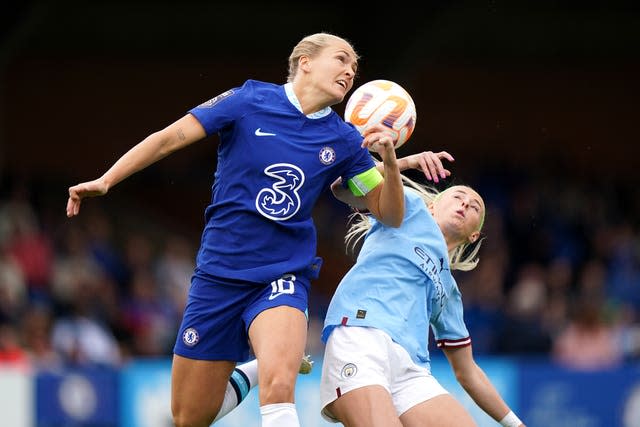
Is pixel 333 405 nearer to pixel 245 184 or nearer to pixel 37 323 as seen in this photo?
pixel 245 184

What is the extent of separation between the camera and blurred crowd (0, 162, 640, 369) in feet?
39.0

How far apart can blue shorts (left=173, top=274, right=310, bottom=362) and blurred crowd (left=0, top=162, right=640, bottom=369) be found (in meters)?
4.95

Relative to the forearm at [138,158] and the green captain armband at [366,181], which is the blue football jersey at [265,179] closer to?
the green captain armband at [366,181]

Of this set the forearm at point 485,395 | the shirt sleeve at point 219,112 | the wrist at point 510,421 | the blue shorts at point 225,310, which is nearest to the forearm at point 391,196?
the blue shorts at point 225,310

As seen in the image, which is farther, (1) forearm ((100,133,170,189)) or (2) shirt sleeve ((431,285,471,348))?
(2) shirt sleeve ((431,285,471,348))

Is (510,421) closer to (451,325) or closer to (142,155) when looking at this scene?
(451,325)

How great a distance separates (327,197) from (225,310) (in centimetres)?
1170

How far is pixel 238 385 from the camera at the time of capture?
6.04 m

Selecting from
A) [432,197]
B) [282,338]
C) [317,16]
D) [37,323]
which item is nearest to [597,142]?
[317,16]

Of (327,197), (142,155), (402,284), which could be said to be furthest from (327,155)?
(327,197)

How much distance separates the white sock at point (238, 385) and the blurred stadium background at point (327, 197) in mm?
3853

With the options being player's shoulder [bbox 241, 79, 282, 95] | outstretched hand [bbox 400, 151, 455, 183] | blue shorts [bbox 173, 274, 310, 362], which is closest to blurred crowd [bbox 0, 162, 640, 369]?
blue shorts [bbox 173, 274, 310, 362]

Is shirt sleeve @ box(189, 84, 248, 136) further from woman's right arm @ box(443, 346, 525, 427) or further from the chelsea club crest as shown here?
woman's right arm @ box(443, 346, 525, 427)

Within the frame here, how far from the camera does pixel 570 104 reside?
70.4ft
